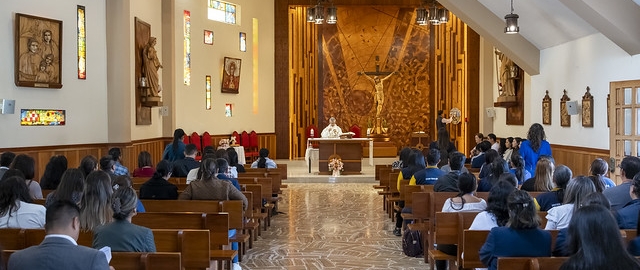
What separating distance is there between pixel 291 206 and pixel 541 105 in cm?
576

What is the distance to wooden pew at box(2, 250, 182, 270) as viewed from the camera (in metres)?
4.01

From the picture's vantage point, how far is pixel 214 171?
727 centimetres

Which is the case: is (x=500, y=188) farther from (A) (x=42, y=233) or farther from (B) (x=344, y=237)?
(B) (x=344, y=237)

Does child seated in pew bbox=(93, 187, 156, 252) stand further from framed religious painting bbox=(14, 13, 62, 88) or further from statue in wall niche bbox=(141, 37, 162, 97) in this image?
statue in wall niche bbox=(141, 37, 162, 97)

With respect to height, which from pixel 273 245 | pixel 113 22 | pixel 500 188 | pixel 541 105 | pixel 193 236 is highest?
pixel 113 22

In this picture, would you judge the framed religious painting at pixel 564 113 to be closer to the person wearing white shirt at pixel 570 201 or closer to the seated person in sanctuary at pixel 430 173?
the seated person in sanctuary at pixel 430 173

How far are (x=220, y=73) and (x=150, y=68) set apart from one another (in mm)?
4449

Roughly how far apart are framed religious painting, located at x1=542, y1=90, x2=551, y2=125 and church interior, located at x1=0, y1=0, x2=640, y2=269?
25 mm

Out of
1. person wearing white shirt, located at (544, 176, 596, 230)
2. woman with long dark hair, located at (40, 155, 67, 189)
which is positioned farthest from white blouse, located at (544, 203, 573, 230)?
woman with long dark hair, located at (40, 155, 67, 189)

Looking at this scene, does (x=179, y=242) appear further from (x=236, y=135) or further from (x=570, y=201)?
(x=236, y=135)

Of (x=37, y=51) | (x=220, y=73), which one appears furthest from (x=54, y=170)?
(x=220, y=73)

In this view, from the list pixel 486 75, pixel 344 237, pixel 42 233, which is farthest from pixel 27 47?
pixel 486 75

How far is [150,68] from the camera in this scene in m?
15.2

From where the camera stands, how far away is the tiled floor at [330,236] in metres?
7.80
